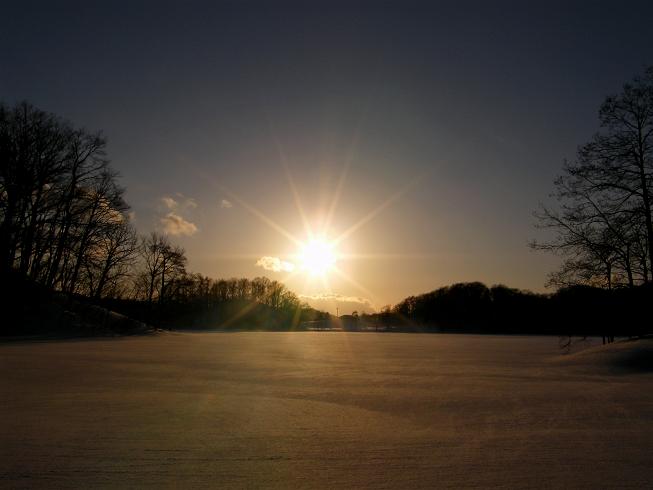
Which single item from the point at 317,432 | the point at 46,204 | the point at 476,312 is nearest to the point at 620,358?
the point at 317,432

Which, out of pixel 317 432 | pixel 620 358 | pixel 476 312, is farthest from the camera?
pixel 476 312

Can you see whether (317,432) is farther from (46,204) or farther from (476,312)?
(476,312)

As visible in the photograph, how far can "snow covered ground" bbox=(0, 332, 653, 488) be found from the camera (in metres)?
5.00

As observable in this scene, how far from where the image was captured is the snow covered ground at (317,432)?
500cm

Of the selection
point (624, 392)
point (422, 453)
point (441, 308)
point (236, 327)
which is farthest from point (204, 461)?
point (441, 308)

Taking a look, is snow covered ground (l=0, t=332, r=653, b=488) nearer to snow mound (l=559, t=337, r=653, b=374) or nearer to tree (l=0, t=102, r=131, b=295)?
snow mound (l=559, t=337, r=653, b=374)

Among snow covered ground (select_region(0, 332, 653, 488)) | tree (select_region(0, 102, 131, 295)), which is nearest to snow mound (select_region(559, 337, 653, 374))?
snow covered ground (select_region(0, 332, 653, 488))

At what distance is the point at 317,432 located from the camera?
22.9 ft

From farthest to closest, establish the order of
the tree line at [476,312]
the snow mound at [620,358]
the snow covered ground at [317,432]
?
the tree line at [476,312]
the snow mound at [620,358]
the snow covered ground at [317,432]

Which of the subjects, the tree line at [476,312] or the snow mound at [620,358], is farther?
the tree line at [476,312]

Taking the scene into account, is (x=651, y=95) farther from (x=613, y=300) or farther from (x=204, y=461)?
(x=204, y=461)

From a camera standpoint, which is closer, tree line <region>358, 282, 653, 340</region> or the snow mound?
the snow mound

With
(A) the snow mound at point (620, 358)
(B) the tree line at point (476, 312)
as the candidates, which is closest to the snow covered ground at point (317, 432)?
(A) the snow mound at point (620, 358)

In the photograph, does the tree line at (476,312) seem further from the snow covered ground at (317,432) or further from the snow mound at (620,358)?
the snow covered ground at (317,432)
